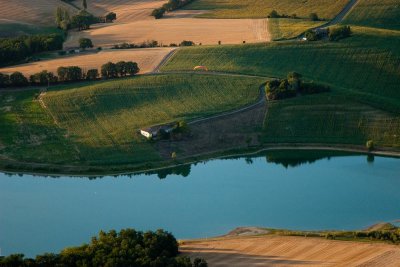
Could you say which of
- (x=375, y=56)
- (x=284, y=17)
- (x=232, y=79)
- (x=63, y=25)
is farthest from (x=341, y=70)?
(x=63, y=25)

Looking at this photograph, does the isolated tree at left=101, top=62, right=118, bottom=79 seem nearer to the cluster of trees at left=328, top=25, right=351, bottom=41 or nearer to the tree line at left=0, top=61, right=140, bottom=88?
the tree line at left=0, top=61, right=140, bottom=88

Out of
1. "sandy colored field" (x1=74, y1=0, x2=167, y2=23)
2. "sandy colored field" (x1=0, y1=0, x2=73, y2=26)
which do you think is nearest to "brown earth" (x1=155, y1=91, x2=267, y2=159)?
"sandy colored field" (x1=74, y1=0, x2=167, y2=23)

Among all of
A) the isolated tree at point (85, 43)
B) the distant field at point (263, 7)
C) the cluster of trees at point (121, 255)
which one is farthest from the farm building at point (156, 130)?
the distant field at point (263, 7)

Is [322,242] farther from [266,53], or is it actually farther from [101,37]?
[101,37]

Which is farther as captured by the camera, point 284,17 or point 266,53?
point 284,17

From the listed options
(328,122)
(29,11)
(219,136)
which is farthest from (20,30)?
(328,122)
